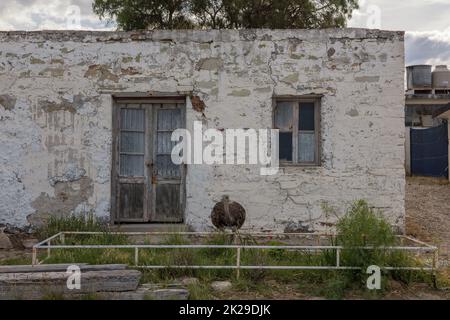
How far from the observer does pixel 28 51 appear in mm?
7812

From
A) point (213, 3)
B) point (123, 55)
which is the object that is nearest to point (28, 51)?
point (123, 55)

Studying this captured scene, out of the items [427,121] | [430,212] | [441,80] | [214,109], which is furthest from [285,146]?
[441,80]

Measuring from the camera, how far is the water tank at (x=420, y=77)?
2523cm

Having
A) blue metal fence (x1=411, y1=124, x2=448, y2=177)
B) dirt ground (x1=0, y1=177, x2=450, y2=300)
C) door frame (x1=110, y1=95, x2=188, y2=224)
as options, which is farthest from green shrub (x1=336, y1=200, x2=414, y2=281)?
blue metal fence (x1=411, y1=124, x2=448, y2=177)

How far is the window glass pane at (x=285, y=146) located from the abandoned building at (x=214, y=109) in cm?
7

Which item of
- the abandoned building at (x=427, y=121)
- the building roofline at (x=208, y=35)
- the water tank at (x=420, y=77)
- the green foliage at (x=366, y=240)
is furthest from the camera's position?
the water tank at (x=420, y=77)

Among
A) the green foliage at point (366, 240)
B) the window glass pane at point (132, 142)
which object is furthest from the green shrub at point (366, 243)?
the window glass pane at point (132, 142)

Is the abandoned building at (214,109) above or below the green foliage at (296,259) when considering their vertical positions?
above

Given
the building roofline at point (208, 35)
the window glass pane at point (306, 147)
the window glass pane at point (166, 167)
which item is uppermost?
the building roofline at point (208, 35)

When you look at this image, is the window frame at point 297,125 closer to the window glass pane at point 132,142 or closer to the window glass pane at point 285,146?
the window glass pane at point 285,146

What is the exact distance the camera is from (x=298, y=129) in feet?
26.0

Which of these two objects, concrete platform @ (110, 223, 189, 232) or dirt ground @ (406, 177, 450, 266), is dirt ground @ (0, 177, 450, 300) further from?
concrete platform @ (110, 223, 189, 232)

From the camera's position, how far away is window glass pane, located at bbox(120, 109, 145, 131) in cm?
802

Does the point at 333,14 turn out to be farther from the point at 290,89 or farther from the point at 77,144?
the point at 77,144
